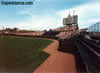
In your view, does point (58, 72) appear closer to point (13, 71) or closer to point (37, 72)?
point (37, 72)

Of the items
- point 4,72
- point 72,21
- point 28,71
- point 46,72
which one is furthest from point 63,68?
point 72,21

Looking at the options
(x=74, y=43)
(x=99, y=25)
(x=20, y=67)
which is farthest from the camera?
(x=74, y=43)

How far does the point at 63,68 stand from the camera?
9.54 metres

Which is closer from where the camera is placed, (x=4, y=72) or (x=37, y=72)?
(x=4, y=72)

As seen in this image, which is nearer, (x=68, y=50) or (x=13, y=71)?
(x=13, y=71)

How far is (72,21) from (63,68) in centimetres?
5471

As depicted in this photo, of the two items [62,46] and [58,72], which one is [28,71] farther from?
[62,46]

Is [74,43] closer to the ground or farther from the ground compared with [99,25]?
closer to the ground

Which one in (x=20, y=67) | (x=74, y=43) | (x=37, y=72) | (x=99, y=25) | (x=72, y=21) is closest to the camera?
(x=37, y=72)

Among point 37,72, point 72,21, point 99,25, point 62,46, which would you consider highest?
point 72,21

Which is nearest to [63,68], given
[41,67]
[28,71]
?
[41,67]

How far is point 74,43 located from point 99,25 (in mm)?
5656

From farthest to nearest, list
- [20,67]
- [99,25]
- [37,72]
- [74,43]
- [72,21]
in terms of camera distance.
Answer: [72,21] → [74,43] → [99,25] → [20,67] → [37,72]

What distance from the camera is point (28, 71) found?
9.07 metres
